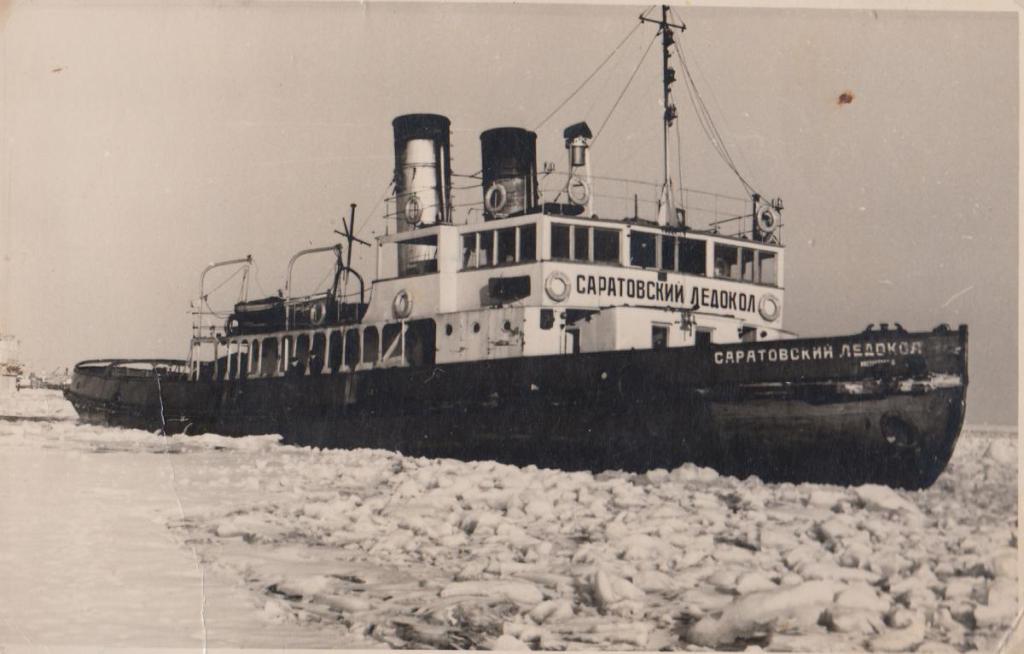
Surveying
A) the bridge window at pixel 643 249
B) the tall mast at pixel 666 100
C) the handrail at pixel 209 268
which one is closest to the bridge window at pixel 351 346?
the handrail at pixel 209 268

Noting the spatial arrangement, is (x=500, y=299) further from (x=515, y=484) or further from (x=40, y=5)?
(x=40, y=5)

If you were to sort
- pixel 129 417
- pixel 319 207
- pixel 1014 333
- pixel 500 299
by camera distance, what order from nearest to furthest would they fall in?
pixel 1014 333 → pixel 319 207 → pixel 500 299 → pixel 129 417

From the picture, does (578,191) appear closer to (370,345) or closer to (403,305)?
(403,305)

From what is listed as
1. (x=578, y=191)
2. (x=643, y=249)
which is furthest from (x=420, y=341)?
(x=643, y=249)

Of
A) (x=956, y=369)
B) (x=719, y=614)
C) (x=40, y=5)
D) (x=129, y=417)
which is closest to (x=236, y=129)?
(x=40, y=5)

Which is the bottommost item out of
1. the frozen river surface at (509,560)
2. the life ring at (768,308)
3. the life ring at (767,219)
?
the frozen river surface at (509,560)

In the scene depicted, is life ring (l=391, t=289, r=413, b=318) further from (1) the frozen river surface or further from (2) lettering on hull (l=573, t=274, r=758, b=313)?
(1) the frozen river surface

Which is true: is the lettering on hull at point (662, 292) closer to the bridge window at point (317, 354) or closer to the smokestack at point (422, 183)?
the smokestack at point (422, 183)
